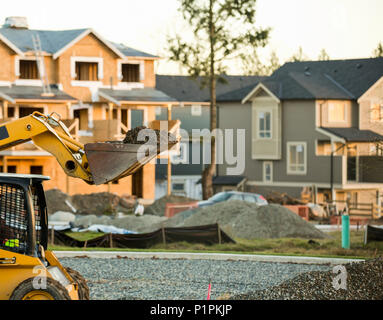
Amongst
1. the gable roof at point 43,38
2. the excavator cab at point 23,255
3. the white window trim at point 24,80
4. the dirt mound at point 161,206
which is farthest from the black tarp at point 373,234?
the gable roof at point 43,38

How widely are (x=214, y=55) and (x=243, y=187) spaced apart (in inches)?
438

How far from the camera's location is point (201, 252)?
22.9 m

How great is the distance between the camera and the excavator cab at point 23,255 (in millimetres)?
10422

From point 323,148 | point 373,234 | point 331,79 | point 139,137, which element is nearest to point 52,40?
point 323,148

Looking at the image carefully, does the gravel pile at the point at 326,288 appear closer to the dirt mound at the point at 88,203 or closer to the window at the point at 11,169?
the dirt mound at the point at 88,203

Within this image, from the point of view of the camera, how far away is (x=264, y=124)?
5634 centimetres

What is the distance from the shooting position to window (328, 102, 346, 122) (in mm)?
54094

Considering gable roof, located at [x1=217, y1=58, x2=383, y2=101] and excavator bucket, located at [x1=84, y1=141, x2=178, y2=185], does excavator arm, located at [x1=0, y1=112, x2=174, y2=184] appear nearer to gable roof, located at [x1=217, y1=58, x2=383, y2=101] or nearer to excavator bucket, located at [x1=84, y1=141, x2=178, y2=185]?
excavator bucket, located at [x1=84, y1=141, x2=178, y2=185]

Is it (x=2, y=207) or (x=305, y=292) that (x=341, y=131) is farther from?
(x=2, y=207)

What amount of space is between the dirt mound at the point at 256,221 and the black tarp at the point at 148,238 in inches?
140

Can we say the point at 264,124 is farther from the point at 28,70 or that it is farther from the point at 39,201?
the point at 39,201

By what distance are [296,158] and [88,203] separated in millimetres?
17929

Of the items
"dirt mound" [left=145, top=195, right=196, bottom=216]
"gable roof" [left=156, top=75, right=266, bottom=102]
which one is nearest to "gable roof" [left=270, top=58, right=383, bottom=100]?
"gable roof" [left=156, top=75, right=266, bottom=102]
